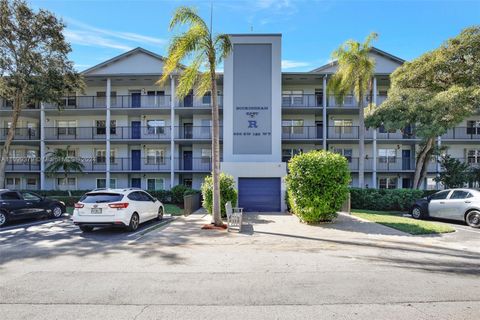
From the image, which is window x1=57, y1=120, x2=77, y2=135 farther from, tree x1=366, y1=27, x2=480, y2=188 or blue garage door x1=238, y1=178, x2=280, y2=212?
tree x1=366, y1=27, x2=480, y2=188

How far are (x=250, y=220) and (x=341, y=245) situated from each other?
18.8 feet

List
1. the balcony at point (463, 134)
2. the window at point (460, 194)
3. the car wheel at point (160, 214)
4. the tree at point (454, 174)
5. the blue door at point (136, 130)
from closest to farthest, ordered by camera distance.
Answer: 1. the window at point (460, 194)
2. the car wheel at point (160, 214)
3. the tree at point (454, 174)
4. the balcony at point (463, 134)
5. the blue door at point (136, 130)

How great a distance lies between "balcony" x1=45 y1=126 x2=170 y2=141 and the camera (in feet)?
90.8

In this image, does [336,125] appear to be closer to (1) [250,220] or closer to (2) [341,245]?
(1) [250,220]

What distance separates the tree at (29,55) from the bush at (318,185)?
16658 mm

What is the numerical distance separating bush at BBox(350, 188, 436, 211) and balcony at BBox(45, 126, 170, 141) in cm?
1546

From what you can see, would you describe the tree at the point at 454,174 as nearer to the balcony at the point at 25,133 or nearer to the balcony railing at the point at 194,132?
the balcony railing at the point at 194,132

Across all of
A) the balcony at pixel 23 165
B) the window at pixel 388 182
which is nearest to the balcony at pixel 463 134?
the window at pixel 388 182

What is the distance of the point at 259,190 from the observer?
19078 millimetres

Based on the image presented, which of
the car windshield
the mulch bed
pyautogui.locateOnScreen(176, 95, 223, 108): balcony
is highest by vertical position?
pyautogui.locateOnScreen(176, 95, 223, 108): balcony

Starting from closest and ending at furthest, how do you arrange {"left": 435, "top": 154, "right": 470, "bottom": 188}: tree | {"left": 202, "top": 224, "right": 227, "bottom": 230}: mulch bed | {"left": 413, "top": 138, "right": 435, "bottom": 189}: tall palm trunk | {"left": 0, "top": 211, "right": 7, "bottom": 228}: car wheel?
{"left": 202, "top": 224, "right": 227, "bottom": 230}: mulch bed → {"left": 0, "top": 211, "right": 7, "bottom": 228}: car wheel → {"left": 413, "top": 138, "right": 435, "bottom": 189}: tall palm trunk → {"left": 435, "top": 154, "right": 470, "bottom": 188}: tree

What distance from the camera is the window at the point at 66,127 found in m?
28.4

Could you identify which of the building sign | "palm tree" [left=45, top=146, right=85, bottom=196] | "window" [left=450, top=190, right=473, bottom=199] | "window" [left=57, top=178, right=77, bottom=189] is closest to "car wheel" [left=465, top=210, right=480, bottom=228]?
"window" [left=450, top=190, right=473, bottom=199]

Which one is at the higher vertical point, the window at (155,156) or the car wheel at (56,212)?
the window at (155,156)
